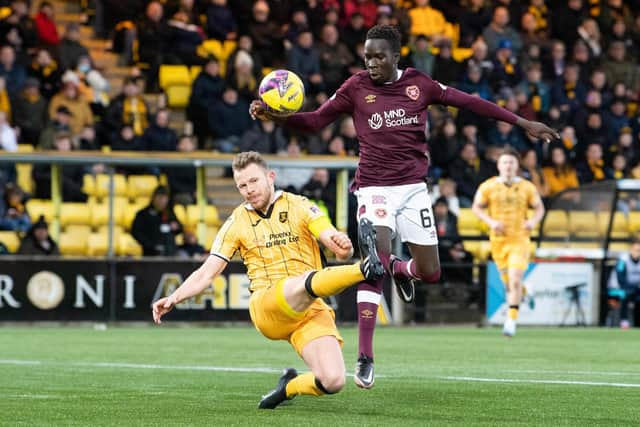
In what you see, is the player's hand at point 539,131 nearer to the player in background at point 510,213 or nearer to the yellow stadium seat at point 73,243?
the player in background at point 510,213

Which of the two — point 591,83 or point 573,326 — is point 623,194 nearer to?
point 573,326

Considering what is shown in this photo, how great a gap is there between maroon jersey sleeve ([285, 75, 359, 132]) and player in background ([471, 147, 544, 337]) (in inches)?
269

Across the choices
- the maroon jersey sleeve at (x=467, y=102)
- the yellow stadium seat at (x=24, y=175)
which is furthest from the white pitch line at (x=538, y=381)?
the yellow stadium seat at (x=24, y=175)

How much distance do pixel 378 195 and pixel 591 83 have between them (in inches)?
613

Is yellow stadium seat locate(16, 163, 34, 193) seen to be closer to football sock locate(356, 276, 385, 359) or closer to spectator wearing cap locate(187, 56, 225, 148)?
spectator wearing cap locate(187, 56, 225, 148)

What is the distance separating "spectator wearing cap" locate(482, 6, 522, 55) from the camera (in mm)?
24859

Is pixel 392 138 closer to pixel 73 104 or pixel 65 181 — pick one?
pixel 65 181

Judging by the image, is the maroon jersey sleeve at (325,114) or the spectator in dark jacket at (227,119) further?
the spectator in dark jacket at (227,119)

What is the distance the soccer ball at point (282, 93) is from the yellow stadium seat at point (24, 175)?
30.4 ft

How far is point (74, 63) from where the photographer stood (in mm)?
21203

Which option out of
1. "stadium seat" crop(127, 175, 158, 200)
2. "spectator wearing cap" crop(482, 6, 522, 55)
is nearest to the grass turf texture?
"stadium seat" crop(127, 175, 158, 200)

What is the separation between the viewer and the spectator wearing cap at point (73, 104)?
20219mm

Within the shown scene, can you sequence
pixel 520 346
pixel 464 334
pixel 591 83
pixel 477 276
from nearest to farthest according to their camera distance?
pixel 520 346, pixel 464 334, pixel 477 276, pixel 591 83

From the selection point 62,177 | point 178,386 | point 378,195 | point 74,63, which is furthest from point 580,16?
point 178,386
